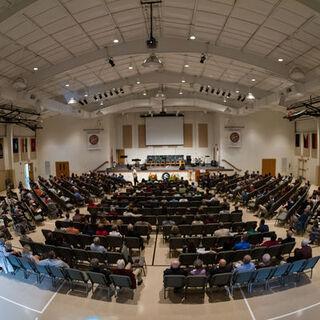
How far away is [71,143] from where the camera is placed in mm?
25047

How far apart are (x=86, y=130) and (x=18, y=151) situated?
19.2 feet

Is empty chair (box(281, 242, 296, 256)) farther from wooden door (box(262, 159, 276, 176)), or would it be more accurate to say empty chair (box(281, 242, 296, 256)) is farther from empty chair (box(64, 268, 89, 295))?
wooden door (box(262, 159, 276, 176))

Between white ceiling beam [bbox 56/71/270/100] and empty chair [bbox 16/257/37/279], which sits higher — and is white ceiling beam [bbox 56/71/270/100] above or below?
above

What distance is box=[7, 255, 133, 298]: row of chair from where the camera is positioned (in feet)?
18.2

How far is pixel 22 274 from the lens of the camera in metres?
6.82

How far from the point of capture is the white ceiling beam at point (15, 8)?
715cm

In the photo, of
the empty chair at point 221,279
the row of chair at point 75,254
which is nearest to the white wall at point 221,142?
the row of chair at point 75,254

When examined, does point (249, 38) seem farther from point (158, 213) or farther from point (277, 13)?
point (158, 213)

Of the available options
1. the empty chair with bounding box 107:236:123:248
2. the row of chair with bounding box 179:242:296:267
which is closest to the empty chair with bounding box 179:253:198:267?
the row of chair with bounding box 179:242:296:267

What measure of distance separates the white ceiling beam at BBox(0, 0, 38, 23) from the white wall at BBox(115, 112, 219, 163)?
66.5ft

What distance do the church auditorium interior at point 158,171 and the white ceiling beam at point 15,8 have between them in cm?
5

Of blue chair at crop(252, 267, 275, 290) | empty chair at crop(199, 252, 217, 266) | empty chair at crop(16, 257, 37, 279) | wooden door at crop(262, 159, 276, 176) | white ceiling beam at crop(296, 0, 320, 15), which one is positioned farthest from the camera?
wooden door at crop(262, 159, 276, 176)

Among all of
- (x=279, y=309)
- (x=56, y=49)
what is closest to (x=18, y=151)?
(x=56, y=49)

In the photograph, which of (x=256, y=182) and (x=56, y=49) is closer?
(x=56, y=49)
